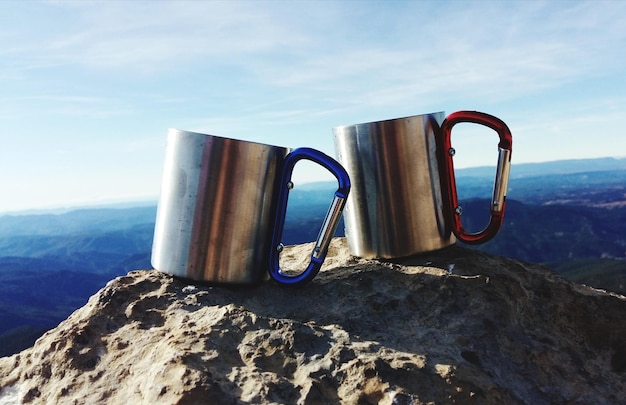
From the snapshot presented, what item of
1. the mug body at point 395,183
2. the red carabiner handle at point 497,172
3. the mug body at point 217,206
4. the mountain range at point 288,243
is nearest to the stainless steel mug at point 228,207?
the mug body at point 217,206

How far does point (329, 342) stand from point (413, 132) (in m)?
0.91

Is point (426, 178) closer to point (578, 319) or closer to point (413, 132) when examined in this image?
point (413, 132)

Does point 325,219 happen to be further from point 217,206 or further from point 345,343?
point 345,343

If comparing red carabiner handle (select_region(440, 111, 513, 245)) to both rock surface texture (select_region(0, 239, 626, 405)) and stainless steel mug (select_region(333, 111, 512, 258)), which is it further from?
rock surface texture (select_region(0, 239, 626, 405))

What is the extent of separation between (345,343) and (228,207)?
62cm

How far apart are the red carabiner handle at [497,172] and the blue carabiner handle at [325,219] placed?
52 centimetres

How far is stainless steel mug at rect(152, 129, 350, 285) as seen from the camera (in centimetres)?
182

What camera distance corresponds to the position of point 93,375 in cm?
154

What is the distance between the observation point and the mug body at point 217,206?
5.97 feet

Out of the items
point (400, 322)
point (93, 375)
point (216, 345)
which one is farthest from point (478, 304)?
point (93, 375)

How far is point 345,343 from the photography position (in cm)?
158

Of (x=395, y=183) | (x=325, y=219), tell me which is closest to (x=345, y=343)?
(x=325, y=219)

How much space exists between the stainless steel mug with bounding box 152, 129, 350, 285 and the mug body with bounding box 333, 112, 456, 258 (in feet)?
0.85

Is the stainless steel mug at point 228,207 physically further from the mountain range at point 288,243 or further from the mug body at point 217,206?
the mountain range at point 288,243
